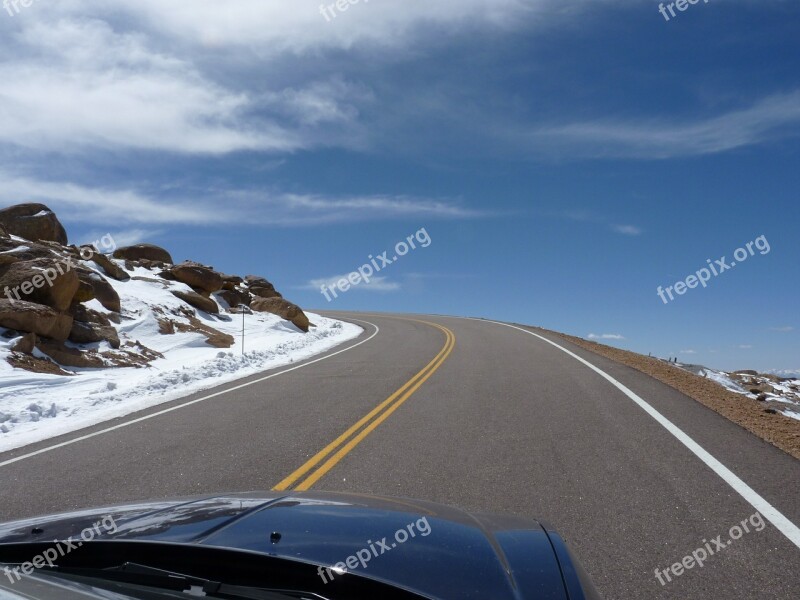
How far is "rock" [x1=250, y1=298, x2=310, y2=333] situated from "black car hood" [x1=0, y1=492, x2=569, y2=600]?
30008 mm

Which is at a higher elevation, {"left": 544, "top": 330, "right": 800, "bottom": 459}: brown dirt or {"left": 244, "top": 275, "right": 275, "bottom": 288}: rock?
{"left": 244, "top": 275, "right": 275, "bottom": 288}: rock

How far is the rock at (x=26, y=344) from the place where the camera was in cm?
1520

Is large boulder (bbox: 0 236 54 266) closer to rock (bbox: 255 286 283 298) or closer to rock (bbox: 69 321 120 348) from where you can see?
rock (bbox: 69 321 120 348)

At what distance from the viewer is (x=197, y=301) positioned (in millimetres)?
28203

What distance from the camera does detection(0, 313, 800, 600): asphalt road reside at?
4.80m

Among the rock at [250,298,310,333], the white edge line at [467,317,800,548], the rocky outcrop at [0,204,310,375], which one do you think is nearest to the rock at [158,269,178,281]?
the rocky outcrop at [0,204,310,375]

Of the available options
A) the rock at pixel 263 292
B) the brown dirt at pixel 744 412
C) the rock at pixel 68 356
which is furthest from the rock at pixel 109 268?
the brown dirt at pixel 744 412

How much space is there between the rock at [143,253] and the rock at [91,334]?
16.5 metres

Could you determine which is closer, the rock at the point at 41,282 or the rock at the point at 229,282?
the rock at the point at 41,282

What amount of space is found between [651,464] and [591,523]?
2236 mm

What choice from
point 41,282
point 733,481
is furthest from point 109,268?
point 733,481

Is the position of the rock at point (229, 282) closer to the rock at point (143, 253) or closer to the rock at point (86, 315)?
the rock at point (143, 253)

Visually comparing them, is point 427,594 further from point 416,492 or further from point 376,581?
point 416,492

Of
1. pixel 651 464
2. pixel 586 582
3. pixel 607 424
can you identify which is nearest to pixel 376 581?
pixel 586 582
